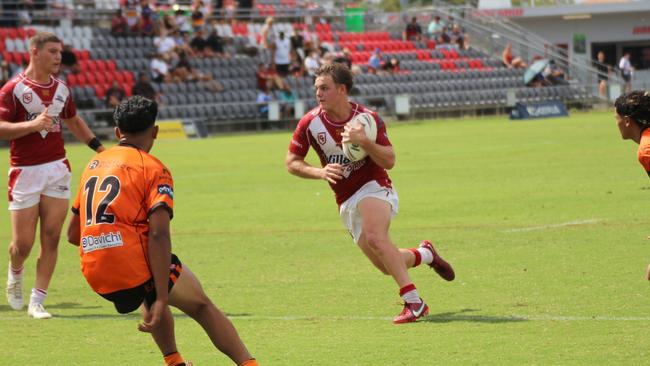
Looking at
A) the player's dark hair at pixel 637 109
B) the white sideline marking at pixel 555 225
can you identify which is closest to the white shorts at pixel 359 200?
the player's dark hair at pixel 637 109

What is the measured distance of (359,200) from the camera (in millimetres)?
9438

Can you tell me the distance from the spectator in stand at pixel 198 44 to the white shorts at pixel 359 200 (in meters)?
33.0

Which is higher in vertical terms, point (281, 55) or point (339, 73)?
point (339, 73)

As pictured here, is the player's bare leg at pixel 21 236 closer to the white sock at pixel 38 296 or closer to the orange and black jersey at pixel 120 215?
the white sock at pixel 38 296

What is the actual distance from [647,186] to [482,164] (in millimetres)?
5850

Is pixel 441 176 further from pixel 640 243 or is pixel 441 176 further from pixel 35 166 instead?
pixel 35 166

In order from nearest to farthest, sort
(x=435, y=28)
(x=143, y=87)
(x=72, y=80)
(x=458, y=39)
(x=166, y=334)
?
(x=166, y=334) < (x=143, y=87) < (x=72, y=80) < (x=458, y=39) < (x=435, y=28)

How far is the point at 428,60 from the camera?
163 feet

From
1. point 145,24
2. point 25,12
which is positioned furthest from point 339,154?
point 145,24

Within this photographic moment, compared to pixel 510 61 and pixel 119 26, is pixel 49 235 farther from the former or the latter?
pixel 510 61

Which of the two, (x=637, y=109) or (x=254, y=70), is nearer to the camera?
(x=637, y=109)

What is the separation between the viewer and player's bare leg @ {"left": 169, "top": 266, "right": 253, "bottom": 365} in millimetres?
6566

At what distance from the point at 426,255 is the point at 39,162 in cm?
344

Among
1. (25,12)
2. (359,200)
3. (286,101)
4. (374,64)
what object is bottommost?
(286,101)
